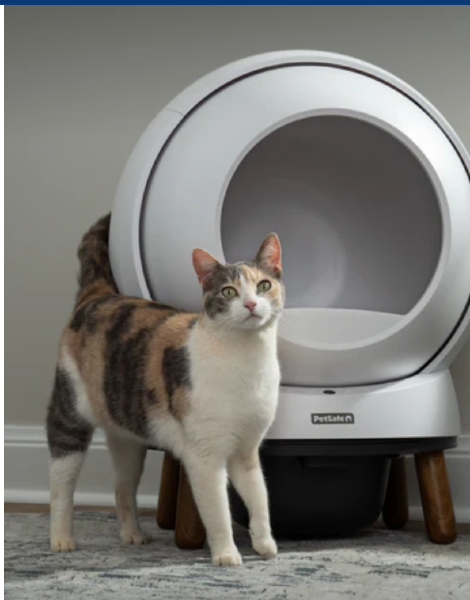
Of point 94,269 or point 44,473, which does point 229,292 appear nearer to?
point 94,269

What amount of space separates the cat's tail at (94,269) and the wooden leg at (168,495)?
405mm

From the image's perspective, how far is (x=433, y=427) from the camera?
1.68m

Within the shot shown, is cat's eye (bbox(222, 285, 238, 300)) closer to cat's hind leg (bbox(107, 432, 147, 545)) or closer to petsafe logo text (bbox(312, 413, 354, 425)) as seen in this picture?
petsafe logo text (bbox(312, 413, 354, 425))

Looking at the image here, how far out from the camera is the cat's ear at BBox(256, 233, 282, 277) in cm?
152

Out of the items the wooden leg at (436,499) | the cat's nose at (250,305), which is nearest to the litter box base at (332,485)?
the wooden leg at (436,499)

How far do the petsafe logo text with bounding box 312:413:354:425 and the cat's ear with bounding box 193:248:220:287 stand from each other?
34 cm

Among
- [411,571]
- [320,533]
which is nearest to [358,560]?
[411,571]

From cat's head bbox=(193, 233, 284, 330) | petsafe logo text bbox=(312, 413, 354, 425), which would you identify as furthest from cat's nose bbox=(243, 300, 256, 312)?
petsafe logo text bbox=(312, 413, 354, 425)

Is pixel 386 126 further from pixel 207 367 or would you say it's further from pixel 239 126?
pixel 207 367

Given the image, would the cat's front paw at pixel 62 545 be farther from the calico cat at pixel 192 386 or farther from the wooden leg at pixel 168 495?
the wooden leg at pixel 168 495

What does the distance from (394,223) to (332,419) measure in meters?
0.51

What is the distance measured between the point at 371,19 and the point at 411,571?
1.45 m

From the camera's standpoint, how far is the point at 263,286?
147 centimetres

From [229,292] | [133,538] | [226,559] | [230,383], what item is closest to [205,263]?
[229,292]
